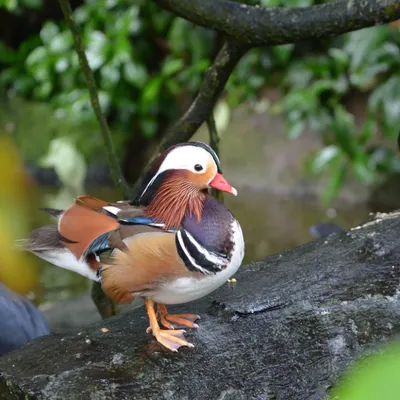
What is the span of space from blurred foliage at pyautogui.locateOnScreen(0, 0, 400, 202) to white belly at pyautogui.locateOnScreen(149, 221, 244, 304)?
11.0ft

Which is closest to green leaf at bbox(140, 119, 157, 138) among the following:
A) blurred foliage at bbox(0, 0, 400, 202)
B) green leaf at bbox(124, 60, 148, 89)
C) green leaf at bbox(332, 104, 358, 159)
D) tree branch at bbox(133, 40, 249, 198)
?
blurred foliage at bbox(0, 0, 400, 202)

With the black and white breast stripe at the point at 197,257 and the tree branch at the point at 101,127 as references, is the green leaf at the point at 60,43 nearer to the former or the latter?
the tree branch at the point at 101,127

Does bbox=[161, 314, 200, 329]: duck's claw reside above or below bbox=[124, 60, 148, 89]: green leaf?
below

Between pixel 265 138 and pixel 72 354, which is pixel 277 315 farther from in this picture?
pixel 265 138

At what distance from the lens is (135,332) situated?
1460mm

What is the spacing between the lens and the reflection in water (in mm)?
3793

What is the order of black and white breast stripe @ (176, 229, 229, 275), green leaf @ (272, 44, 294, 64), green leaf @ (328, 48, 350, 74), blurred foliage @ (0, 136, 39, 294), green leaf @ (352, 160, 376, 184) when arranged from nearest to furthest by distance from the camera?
black and white breast stripe @ (176, 229, 229, 275) → blurred foliage @ (0, 136, 39, 294) → green leaf @ (352, 160, 376, 184) → green leaf @ (328, 48, 350, 74) → green leaf @ (272, 44, 294, 64)

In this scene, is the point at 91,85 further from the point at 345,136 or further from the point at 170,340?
the point at 345,136

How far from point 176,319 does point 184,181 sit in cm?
33

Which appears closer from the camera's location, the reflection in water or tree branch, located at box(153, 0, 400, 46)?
tree branch, located at box(153, 0, 400, 46)

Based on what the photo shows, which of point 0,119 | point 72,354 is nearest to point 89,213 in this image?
point 72,354

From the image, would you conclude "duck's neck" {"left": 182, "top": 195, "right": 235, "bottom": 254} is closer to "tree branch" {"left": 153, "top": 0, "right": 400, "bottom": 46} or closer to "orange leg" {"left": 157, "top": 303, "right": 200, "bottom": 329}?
"orange leg" {"left": 157, "top": 303, "right": 200, "bottom": 329}

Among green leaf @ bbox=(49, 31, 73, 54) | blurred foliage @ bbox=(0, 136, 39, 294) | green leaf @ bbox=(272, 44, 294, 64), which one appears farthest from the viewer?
green leaf @ bbox=(49, 31, 73, 54)

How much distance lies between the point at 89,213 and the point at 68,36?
15.9 feet
